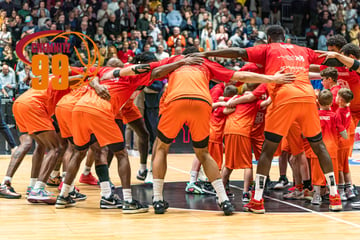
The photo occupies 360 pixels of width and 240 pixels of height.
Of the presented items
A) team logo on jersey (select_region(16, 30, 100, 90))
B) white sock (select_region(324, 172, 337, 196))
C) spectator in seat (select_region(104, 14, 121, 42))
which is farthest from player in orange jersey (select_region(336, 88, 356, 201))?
spectator in seat (select_region(104, 14, 121, 42))

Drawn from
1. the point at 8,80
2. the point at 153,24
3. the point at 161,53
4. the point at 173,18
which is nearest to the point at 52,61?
the point at 8,80

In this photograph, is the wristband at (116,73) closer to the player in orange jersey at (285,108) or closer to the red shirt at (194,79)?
the red shirt at (194,79)

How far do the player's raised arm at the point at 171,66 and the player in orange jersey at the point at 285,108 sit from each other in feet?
0.39

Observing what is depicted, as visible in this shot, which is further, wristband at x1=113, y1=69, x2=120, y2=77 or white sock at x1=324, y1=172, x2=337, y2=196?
wristband at x1=113, y1=69, x2=120, y2=77

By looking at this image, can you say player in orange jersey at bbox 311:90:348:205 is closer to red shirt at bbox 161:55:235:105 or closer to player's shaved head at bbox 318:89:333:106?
player's shaved head at bbox 318:89:333:106

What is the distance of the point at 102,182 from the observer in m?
6.87

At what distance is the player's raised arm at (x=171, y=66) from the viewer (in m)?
6.55

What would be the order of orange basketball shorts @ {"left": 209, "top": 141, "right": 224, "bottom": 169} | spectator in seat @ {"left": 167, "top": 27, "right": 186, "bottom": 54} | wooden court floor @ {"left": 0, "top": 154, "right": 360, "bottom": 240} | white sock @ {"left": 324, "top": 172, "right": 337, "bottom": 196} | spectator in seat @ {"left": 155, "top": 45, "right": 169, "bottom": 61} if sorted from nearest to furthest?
wooden court floor @ {"left": 0, "top": 154, "right": 360, "bottom": 240}
white sock @ {"left": 324, "top": 172, "right": 337, "bottom": 196}
orange basketball shorts @ {"left": 209, "top": 141, "right": 224, "bottom": 169}
spectator in seat @ {"left": 155, "top": 45, "right": 169, "bottom": 61}
spectator in seat @ {"left": 167, "top": 27, "right": 186, "bottom": 54}

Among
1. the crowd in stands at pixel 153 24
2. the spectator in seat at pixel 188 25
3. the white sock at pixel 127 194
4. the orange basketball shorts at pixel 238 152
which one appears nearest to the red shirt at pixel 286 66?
the orange basketball shorts at pixel 238 152

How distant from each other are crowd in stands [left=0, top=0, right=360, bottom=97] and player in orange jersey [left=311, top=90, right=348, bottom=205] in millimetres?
8117

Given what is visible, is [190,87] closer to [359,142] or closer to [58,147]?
[58,147]

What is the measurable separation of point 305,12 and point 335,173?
1515 centimetres

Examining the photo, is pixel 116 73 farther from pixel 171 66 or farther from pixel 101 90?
pixel 171 66

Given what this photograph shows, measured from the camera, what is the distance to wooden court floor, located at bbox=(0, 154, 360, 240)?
532 cm
